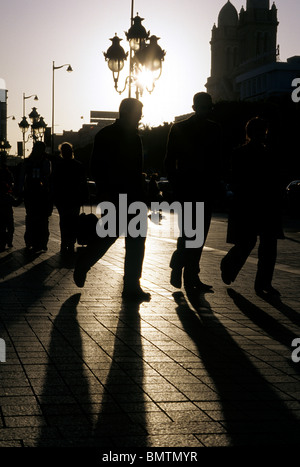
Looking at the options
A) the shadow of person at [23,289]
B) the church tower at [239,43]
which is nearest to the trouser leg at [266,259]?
A: the shadow of person at [23,289]

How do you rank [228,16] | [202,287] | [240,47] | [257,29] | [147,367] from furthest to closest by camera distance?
[228,16]
[240,47]
[257,29]
[202,287]
[147,367]

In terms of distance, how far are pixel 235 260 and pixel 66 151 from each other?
518 centimetres

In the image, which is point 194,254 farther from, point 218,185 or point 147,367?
point 147,367

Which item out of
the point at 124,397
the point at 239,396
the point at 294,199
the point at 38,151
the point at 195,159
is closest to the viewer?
the point at 124,397

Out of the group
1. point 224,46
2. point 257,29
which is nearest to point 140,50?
point 257,29

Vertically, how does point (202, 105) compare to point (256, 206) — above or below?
above

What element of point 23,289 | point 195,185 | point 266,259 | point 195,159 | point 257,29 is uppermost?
point 257,29

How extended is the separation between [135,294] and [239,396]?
3.69 m

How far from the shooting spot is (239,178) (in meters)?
8.80

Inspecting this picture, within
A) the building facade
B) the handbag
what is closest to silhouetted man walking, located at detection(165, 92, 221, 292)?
the handbag

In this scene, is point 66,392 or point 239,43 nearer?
point 66,392

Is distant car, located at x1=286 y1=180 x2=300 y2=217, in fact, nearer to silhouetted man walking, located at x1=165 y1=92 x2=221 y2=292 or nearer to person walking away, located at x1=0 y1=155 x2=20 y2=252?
person walking away, located at x1=0 y1=155 x2=20 y2=252

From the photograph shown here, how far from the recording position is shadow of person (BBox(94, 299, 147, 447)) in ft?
12.9

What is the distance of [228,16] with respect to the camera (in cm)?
18675
